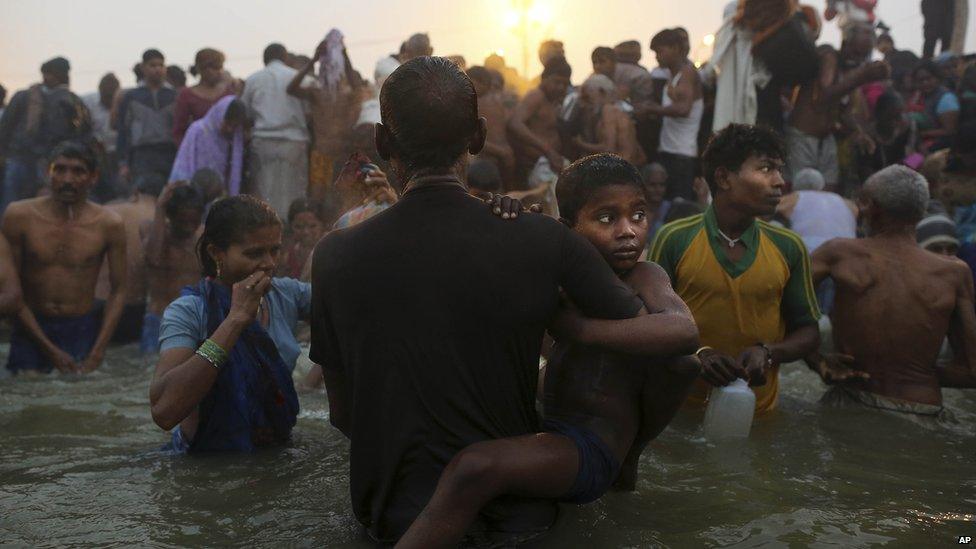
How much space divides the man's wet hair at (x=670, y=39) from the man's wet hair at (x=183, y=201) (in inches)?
181

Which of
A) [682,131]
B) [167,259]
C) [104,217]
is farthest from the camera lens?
[682,131]

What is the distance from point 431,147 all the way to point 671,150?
700 centimetres

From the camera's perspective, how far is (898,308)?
203 inches

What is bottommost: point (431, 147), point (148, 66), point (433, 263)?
point (433, 263)

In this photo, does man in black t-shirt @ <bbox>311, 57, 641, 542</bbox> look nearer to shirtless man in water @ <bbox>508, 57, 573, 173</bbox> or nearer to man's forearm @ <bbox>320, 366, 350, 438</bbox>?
man's forearm @ <bbox>320, 366, 350, 438</bbox>

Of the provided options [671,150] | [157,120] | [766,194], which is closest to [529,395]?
[766,194]

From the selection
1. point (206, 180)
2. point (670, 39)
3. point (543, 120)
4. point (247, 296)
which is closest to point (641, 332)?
point (247, 296)

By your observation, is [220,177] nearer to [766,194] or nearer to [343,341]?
[766,194]

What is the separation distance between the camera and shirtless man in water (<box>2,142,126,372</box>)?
6.89m

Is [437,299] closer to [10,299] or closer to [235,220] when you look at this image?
[235,220]

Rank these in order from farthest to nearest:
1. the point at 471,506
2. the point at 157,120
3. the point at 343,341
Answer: the point at 157,120, the point at 343,341, the point at 471,506

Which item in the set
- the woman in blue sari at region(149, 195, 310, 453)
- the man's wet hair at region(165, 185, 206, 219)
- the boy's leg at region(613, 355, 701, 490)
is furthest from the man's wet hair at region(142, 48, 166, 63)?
the boy's leg at region(613, 355, 701, 490)

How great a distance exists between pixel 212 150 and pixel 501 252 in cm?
752

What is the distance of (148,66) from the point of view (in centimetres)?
1118
